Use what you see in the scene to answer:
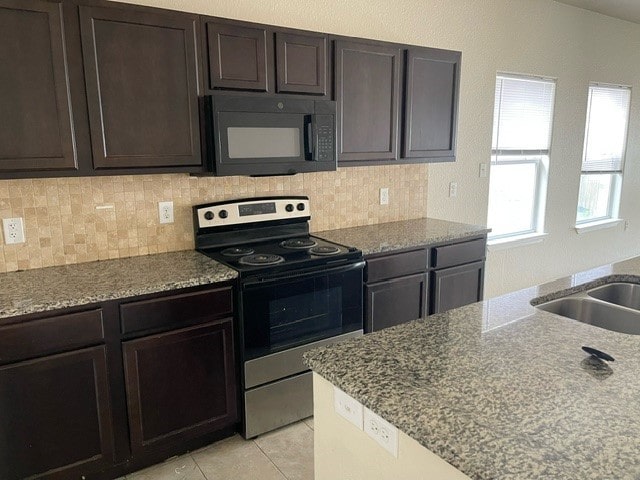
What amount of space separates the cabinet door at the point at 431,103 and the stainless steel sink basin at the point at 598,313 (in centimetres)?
158

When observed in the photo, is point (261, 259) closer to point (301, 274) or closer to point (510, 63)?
point (301, 274)

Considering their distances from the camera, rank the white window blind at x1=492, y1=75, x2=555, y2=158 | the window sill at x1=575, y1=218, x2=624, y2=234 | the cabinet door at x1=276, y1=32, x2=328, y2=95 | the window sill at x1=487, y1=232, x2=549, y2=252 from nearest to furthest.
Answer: the cabinet door at x1=276, y1=32, x2=328, y2=95 < the white window blind at x1=492, y1=75, x2=555, y2=158 < the window sill at x1=487, y1=232, x2=549, y2=252 < the window sill at x1=575, y1=218, x2=624, y2=234

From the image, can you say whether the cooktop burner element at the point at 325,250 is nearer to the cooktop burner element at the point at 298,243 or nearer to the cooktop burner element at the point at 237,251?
the cooktop burner element at the point at 298,243

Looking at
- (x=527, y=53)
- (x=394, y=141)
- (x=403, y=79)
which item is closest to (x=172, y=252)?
(x=394, y=141)

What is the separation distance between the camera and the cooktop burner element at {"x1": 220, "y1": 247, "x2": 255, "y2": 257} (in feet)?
8.31

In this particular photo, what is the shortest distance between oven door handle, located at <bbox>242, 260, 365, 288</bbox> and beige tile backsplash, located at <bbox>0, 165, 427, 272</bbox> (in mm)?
637

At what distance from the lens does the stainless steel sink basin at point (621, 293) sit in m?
1.96

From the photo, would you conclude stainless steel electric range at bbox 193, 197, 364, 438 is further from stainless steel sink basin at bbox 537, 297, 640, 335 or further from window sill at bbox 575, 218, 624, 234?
window sill at bbox 575, 218, 624, 234

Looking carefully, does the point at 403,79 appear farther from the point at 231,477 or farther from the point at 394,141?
the point at 231,477

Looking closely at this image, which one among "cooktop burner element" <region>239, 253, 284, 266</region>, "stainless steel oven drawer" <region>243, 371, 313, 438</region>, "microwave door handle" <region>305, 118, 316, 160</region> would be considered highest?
"microwave door handle" <region>305, 118, 316, 160</region>

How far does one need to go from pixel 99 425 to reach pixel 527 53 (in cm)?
422

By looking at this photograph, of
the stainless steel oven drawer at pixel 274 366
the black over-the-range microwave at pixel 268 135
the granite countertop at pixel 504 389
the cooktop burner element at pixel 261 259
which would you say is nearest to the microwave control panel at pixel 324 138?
the black over-the-range microwave at pixel 268 135

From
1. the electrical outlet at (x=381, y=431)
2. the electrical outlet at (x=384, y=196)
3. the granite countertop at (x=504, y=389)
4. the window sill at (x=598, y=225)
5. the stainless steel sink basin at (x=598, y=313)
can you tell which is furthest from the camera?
the window sill at (x=598, y=225)

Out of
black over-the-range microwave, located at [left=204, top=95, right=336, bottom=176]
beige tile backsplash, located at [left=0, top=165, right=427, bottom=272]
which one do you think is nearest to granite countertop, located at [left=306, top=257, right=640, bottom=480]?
black over-the-range microwave, located at [left=204, top=95, right=336, bottom=176]
